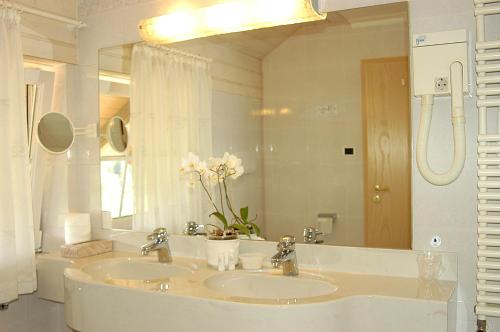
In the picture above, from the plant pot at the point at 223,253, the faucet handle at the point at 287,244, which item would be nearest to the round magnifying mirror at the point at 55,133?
the plant pot at the point at 223,253

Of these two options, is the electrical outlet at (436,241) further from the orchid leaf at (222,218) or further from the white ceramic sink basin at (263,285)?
the orchid leaf at (222,218)

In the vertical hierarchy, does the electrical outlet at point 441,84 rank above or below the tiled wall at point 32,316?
above

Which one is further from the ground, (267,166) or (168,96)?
(168,96)

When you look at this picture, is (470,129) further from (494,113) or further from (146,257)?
(146,257)

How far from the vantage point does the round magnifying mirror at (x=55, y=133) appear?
2295 millimetres

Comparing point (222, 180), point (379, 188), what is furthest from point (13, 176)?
point (379, 188)

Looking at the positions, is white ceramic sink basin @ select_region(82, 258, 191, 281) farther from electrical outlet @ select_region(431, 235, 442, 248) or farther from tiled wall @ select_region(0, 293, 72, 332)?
electrical outlet @ select_region(431, 235, 442, 248)

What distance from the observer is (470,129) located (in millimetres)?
1566

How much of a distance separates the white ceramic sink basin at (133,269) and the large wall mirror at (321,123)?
25 centimetres

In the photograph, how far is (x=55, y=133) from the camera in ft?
7.66

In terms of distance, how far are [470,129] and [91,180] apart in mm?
1720

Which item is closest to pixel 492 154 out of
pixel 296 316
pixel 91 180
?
pixel 296 316

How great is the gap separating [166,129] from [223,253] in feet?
2.33

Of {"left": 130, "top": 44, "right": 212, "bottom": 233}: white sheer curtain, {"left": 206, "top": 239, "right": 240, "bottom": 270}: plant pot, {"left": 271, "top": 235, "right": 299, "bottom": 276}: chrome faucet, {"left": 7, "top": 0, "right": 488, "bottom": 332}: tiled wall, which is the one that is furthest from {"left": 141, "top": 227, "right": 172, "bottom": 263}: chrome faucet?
{"left": 7, "top": 0, "right": 488, "bottom": 332}: tiled wall
